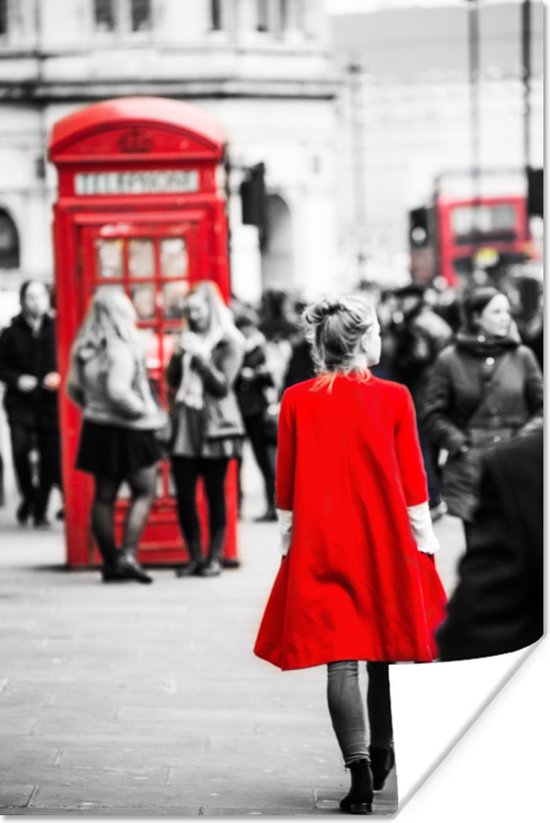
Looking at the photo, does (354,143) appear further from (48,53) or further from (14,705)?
(14,705)

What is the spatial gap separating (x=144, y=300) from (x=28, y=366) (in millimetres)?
1709

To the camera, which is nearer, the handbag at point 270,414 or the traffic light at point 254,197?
the handbag at point 270,414

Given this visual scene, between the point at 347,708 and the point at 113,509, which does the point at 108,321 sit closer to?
the point at 113,509

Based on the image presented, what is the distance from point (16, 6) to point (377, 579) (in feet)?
9.26

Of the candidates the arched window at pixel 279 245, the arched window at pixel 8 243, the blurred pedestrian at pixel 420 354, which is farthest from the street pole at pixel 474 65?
the arched window at pixel 279 245

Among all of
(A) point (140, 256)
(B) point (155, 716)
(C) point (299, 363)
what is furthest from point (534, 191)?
(B) point (155, 716)

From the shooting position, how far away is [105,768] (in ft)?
15.1

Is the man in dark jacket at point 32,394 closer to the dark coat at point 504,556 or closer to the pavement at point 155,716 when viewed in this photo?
the pavement at point 155,716

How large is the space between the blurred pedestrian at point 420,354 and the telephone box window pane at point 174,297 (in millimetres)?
2190

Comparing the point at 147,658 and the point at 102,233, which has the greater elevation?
the point at 102,233

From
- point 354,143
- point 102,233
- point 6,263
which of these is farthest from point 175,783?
point 354,143

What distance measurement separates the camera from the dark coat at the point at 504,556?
209 centimetres

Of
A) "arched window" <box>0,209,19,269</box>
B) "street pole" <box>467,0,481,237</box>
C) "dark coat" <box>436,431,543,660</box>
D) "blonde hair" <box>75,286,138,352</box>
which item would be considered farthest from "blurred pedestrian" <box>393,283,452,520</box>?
"arched window" <box>0,209,19,269</box>

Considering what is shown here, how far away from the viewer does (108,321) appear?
6.98m
